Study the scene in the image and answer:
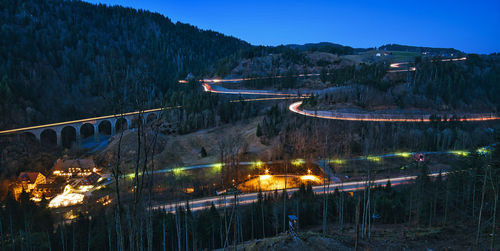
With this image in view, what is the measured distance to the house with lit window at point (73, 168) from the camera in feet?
158

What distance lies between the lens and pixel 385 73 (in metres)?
97.1

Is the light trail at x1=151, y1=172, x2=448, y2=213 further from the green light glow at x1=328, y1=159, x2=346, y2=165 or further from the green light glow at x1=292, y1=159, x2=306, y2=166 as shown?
the green light glow at x1=292, y1=159, x2=306, y2=166

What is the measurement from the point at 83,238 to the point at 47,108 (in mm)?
83169

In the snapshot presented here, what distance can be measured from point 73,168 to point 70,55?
296ft

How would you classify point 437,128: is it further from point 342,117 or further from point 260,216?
point 260,216

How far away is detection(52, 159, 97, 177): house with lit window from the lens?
48125mm

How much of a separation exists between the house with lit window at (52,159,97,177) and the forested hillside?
1204 centimetres

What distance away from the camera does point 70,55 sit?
118 m

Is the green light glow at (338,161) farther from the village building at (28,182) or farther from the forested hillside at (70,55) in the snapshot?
the village building at (28,182)

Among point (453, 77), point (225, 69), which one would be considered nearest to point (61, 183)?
point (225, 69)

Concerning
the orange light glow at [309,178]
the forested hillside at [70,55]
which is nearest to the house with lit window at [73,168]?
the forested hillside at [70,55]

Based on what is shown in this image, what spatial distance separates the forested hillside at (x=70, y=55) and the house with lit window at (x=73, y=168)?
39.5 ft

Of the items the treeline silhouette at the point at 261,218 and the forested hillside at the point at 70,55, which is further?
the forested hillside at the point at 70,55

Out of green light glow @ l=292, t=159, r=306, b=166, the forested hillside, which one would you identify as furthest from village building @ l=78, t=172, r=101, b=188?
green light glow @ l=292, t=159, r=306, b=166
